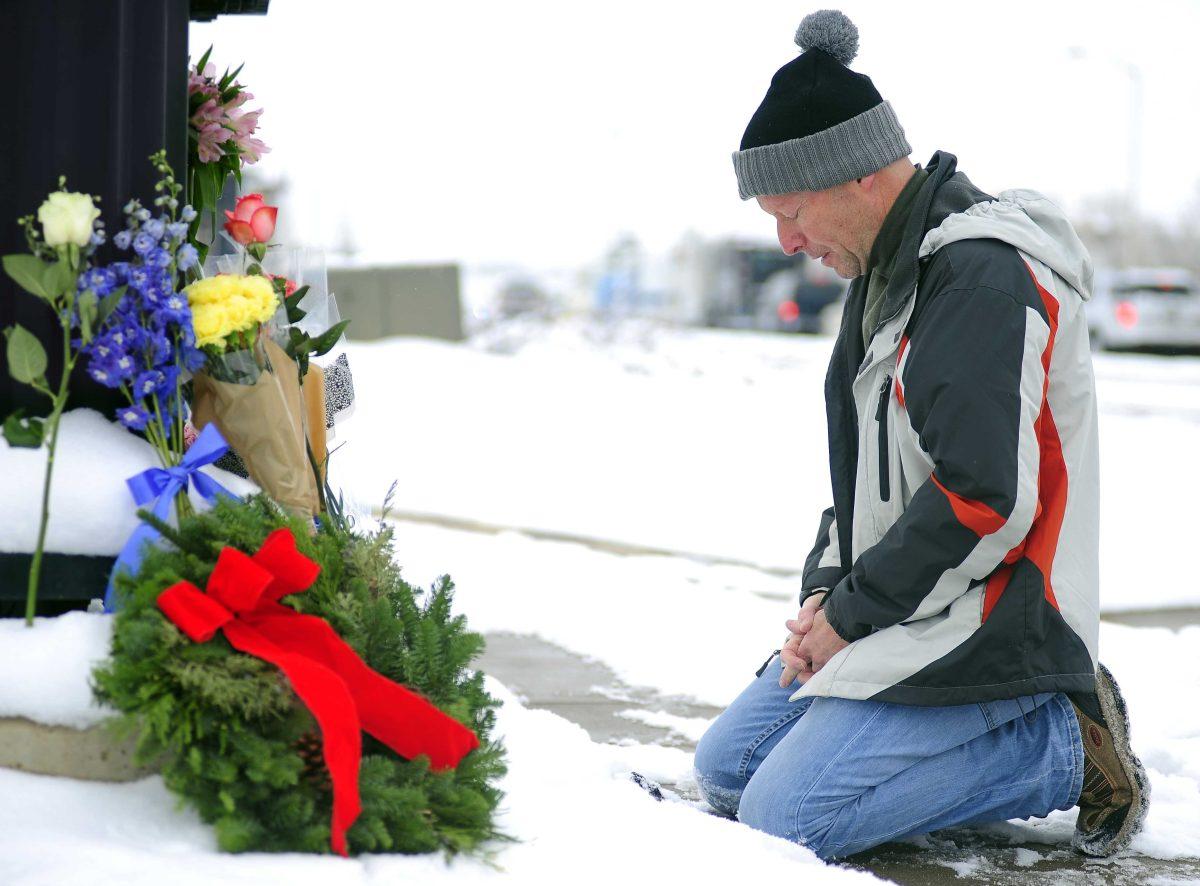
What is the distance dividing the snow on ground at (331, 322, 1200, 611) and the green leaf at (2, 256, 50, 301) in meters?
2.31

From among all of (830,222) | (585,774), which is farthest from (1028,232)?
(585,774)

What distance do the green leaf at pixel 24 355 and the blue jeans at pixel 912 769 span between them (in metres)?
1.72

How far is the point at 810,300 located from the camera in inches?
885

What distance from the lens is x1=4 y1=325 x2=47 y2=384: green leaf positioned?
1.99 metres

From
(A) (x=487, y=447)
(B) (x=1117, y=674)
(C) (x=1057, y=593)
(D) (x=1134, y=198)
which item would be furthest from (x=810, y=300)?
(C) (x=1057, y=593)

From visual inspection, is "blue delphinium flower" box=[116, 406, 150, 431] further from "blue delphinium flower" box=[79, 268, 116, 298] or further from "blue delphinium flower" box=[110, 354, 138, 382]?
"blue delphinium flower" box=[79, 268, 116, 298]

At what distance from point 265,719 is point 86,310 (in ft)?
2.32

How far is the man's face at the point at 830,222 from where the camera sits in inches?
112

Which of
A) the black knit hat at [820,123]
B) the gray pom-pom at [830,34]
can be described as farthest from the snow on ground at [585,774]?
the gray pom-pom at [830,34]

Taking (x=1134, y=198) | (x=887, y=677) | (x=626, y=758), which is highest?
(x=1134, y=198)

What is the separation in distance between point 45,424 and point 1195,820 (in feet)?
8.62

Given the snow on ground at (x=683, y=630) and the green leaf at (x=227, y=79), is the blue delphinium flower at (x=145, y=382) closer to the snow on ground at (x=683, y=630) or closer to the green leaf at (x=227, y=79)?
the green leaf at (x=227, y=79)

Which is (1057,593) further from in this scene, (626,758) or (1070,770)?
(626,758)

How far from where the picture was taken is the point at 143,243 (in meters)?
2.06
